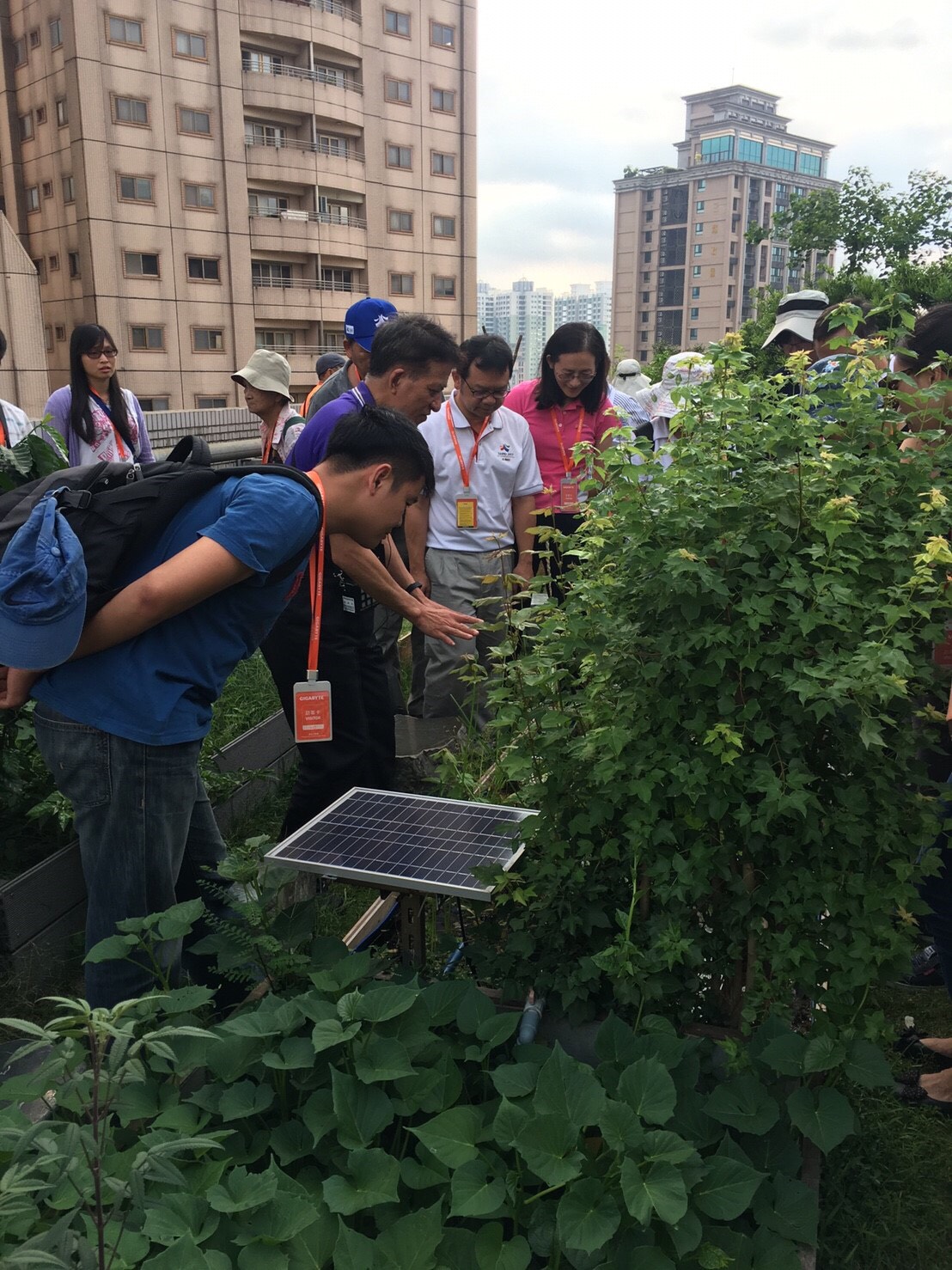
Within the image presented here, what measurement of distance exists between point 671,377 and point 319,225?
27.8 m

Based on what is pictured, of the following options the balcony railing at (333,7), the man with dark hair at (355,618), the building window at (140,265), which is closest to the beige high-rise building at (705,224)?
the balcony railing at (333,7)

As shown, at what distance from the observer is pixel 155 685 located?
196 centimetres

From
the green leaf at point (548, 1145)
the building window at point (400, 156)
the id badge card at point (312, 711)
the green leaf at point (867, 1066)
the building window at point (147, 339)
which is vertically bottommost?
the green leaf at point (867, 1066)

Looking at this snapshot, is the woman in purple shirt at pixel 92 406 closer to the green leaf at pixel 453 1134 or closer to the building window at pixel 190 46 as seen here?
the green leaf at pixel 453 1134

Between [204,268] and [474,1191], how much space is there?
99.8ft

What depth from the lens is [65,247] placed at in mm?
26672

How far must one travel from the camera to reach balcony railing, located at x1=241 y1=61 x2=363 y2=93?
28.7 meters

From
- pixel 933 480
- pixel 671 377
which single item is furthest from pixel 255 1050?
pixel 671 377

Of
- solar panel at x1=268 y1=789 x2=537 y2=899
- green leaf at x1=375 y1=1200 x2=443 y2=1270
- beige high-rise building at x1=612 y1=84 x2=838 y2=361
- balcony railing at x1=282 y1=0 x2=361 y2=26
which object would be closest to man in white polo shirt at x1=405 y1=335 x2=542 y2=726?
solar panel at x1=268 y1=789 x2=537 y2=899

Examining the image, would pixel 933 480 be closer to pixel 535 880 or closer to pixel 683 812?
pixel 683 812

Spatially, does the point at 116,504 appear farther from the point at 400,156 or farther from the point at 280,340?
the point at 400,156

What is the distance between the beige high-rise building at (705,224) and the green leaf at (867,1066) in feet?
243

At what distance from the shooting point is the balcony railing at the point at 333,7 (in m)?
29.0

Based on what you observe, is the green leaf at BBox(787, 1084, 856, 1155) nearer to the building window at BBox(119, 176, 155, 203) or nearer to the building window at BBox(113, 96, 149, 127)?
the building window at BBox(119, 176, 155, 203)
